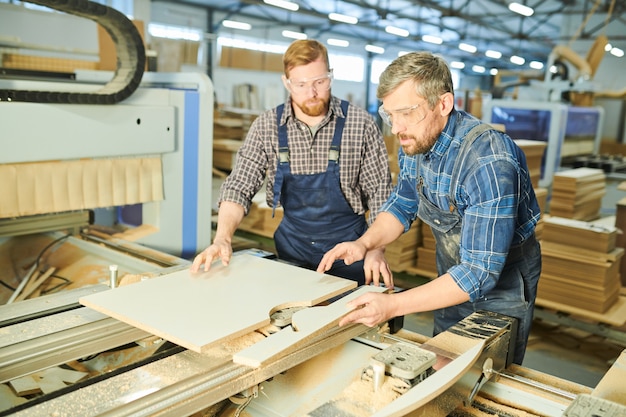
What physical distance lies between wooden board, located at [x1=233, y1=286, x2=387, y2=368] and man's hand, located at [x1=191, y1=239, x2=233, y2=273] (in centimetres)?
43

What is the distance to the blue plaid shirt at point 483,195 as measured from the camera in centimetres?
138

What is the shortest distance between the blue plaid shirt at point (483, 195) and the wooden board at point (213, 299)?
355 mm

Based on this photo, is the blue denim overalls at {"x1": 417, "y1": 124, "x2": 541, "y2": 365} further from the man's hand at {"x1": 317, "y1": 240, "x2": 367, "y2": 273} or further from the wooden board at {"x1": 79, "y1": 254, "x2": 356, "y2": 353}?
the wooden board at {"x1": 79, "y1": 254, "x2": 356, "y2": 353}

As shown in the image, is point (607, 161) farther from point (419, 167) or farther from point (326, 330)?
point (326, 330)

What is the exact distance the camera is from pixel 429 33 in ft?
59.7

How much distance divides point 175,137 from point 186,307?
1101 millimetres

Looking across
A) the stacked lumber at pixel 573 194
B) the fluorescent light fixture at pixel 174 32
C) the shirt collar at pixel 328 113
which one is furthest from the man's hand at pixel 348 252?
the fluorescent light fixture at pixel 174 32

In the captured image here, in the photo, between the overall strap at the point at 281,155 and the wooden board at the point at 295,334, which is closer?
the wooden board at the point at 295,334

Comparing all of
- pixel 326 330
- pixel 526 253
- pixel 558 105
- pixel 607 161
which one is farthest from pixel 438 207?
pixel 607 161

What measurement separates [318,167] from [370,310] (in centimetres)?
108

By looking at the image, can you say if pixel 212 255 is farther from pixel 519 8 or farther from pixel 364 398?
pixel 519 8

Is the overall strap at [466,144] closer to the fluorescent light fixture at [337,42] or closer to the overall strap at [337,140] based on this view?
the overall strap at [337,140]

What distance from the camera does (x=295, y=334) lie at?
3.88ft

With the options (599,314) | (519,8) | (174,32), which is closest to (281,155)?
(599,314)
